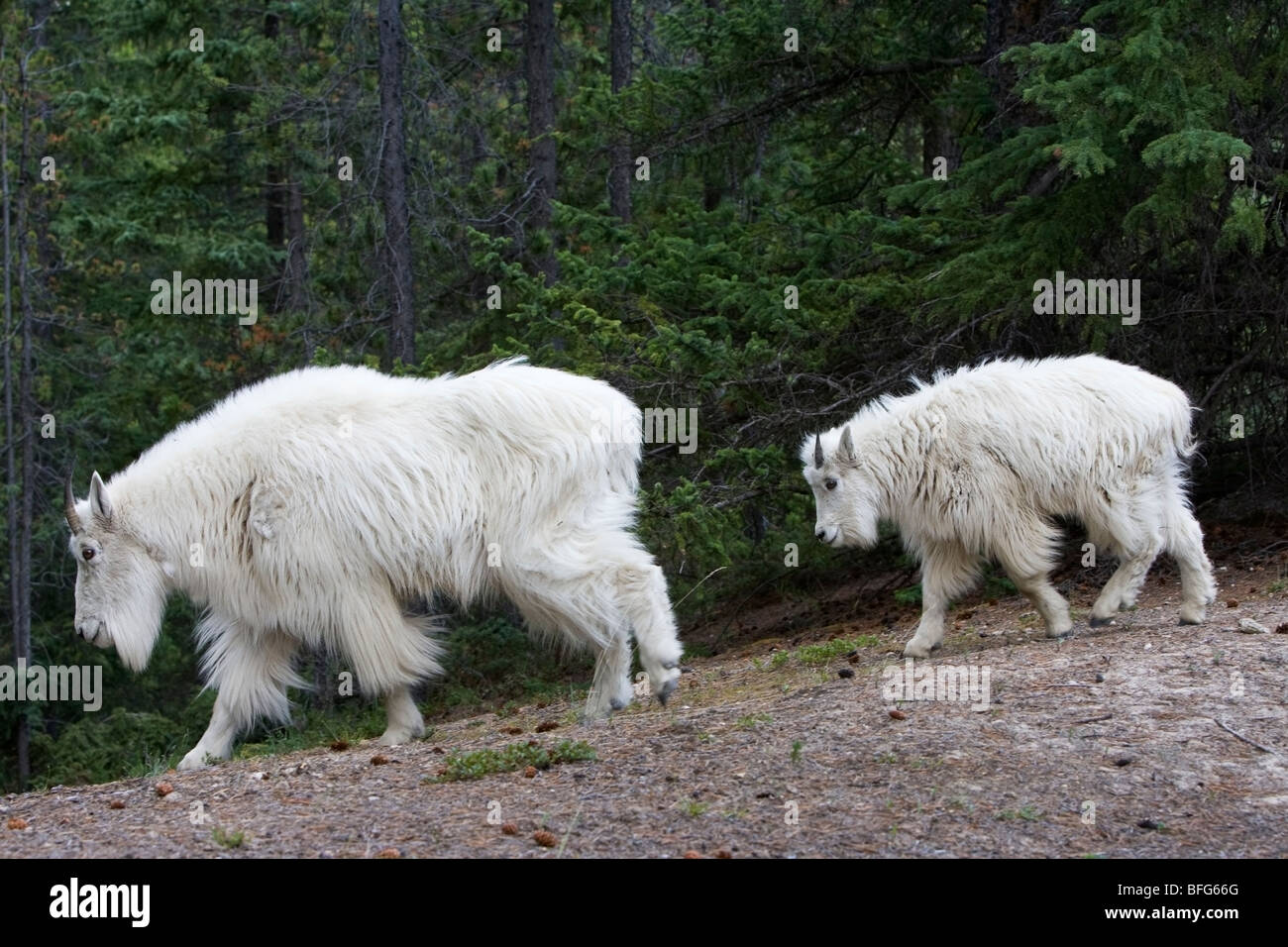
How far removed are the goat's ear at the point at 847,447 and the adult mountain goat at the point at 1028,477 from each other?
10 mm

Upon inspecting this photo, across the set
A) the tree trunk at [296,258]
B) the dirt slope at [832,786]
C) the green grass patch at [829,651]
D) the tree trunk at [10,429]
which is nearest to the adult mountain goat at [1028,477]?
the dirt slope at [832,786]

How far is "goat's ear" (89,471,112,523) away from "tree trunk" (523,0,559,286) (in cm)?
1066

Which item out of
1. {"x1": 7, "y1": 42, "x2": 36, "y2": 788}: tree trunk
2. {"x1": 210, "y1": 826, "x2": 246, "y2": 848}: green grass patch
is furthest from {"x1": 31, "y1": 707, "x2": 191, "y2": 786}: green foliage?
{"x1": 210, "y1": 826, "x2": 246, "y2": 848}: green grass patch

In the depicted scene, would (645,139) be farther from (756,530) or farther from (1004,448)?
(1004,448)

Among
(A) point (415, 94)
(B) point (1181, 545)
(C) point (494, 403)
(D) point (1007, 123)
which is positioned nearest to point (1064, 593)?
(B) point (1181, 545)

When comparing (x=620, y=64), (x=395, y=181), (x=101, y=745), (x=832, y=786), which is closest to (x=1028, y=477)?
(x=832, y=786)

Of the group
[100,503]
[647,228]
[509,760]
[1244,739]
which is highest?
[647,228]

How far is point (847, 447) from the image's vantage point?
9664mm

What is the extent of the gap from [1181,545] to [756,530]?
906cm

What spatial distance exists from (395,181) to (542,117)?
9.33 feet

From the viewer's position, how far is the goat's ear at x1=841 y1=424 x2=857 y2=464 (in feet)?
31.7

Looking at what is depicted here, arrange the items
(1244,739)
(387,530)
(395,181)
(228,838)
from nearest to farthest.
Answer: (228,838) < (1244,739) < (387,530) < (395,181)

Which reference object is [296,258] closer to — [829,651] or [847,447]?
[829,651]

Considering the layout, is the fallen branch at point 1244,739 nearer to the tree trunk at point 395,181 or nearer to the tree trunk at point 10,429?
the tree trunk at point 395,181
